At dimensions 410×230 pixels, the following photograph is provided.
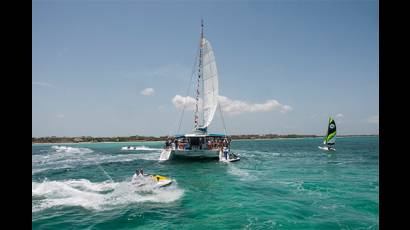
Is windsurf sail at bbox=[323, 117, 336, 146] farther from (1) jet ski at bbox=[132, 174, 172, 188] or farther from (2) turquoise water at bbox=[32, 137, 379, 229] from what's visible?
(1) jet ski at bbox=[132, 174, 172, 188]

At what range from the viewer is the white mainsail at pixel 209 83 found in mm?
50562

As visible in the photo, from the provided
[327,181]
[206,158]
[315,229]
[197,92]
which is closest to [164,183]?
[315,229]

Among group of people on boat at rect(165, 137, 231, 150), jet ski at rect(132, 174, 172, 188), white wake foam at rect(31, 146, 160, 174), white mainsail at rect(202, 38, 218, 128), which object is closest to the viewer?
jet ski at rect(132, 174, 172, 188)

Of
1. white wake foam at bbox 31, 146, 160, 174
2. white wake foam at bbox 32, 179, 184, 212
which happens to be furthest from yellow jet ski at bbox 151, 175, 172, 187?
white wake foam at bbox 31, 146, 160, 174

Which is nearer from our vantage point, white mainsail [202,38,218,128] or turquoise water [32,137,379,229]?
turquoise water [32,137,379,229]

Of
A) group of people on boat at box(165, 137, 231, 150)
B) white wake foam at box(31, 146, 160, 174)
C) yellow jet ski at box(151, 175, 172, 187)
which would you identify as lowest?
white wake foam at box(31, 146, 160, 174)

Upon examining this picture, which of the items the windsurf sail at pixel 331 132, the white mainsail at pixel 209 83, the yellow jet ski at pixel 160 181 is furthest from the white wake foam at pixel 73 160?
the windsurf sail at pixel 331 132

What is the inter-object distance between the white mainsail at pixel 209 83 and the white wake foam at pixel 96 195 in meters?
25.8

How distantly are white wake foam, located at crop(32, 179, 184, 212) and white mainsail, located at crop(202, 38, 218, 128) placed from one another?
2583 cm

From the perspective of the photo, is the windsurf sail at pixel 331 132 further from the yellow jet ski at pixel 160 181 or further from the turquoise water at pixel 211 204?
the yellow jet ski at pixel 160 181

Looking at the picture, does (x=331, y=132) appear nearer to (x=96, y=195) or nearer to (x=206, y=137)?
(x=206, y=137)

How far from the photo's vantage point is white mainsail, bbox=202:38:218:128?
166 feet

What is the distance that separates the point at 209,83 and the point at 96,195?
33.7 meters
